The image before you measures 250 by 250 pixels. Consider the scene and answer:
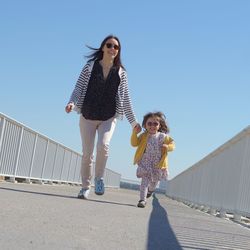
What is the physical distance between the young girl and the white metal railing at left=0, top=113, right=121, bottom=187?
13.8 feet

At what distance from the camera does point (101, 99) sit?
880cm

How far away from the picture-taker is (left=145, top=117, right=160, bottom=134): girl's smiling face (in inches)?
366

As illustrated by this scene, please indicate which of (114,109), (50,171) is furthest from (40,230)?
(50,171)

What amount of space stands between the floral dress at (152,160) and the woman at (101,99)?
0.49m

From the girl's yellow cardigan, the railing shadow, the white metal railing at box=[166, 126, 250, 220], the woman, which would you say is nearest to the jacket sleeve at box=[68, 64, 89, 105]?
the woman

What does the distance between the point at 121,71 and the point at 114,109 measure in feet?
1.87

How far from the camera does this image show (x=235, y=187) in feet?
33.6

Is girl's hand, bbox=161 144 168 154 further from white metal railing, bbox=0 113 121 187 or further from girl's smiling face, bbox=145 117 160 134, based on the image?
white metal railing, bbox=0 113 121 187

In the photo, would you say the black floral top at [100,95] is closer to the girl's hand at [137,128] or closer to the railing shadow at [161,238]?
the girl's hand at [137,128]

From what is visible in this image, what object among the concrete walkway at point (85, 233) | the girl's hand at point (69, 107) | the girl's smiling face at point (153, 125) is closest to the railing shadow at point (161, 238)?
the concrete walkway at point (85, 233)

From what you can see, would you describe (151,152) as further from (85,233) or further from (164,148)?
(85,233)

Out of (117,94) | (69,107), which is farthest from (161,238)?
(117,94)

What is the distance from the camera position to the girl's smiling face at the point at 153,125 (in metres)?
9.30

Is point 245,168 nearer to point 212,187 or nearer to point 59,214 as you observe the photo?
point 212,187
